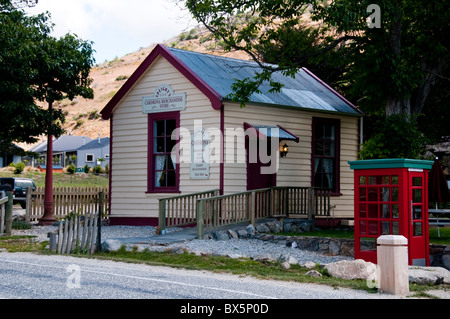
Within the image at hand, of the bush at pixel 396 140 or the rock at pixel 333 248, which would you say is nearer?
the rock at pixel 333 248

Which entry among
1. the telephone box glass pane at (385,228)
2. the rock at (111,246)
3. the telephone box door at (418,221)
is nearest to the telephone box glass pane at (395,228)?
the telephone box glass pane at (385,228)

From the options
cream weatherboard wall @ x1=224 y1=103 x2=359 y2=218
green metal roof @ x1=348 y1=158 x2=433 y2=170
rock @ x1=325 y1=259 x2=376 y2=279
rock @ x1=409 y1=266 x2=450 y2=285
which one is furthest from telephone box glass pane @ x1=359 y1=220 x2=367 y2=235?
cream weatherboard wall @ x1=224 y1=103 x2=359 y2=218

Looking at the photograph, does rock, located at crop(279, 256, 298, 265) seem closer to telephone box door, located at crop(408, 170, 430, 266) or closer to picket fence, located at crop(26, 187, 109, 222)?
telephone box door, located at crop(408, 170, 430, 266)

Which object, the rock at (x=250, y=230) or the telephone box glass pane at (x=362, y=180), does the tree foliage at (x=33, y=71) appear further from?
the telephone box glass pane at (x=362, y=180)

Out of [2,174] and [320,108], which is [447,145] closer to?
[320,108]

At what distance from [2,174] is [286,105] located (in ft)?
135

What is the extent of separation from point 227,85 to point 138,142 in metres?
3.67

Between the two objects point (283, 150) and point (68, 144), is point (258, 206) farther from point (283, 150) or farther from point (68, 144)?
point (68, 144)

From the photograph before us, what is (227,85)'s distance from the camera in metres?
21.2

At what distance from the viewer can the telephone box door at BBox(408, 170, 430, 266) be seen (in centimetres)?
1411

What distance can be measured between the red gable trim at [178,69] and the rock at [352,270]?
27.9 ft

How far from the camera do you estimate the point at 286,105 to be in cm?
2170

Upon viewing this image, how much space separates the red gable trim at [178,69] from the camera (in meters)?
Result: 20.0

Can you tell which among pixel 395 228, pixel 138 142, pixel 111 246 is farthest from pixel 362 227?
pixel 138 142
